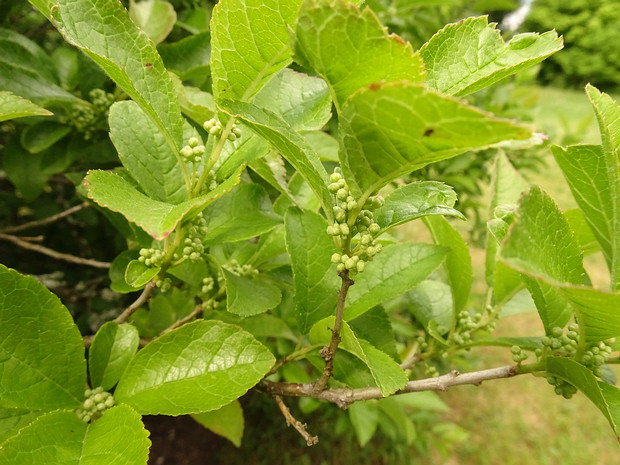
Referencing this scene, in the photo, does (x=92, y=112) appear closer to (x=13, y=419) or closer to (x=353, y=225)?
(x=13, y=419)

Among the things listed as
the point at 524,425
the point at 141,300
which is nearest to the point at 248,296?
the point at 141,300

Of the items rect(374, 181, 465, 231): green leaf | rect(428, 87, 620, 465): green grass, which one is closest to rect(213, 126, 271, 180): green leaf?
rect(374, 181, 465, 231): green leaf

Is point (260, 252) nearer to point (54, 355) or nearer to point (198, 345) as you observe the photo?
point (198, 345)

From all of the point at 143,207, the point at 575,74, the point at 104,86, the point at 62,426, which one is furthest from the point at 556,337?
the point at 575,74

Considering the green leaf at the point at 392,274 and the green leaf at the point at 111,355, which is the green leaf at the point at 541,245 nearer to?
the green leaf at the point at 392,274

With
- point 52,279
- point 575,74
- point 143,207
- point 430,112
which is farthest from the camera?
point 575,74

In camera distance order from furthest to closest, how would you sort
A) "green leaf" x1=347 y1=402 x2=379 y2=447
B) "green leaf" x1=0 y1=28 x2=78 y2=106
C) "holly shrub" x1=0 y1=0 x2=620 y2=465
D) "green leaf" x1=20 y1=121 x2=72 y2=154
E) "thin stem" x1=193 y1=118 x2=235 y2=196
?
"green leaf" x1=347 y1=402 x2=379 y2=447, "green leaf" x1=20 y1=121 x2=72 y2=154, "green leaf" x1=0 y1=28 x2=78 y2=106, "thin stem" x1=193 y1=118 x2=235 y2=196, "holly shrub" x1=0 y1=0 x2=620 y2=465

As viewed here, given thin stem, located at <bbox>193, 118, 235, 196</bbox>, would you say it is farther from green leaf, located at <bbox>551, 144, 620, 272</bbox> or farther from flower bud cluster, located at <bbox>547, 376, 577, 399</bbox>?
flower bud cluster, located at <bbox>547, 376, 577, 399</bbox>
